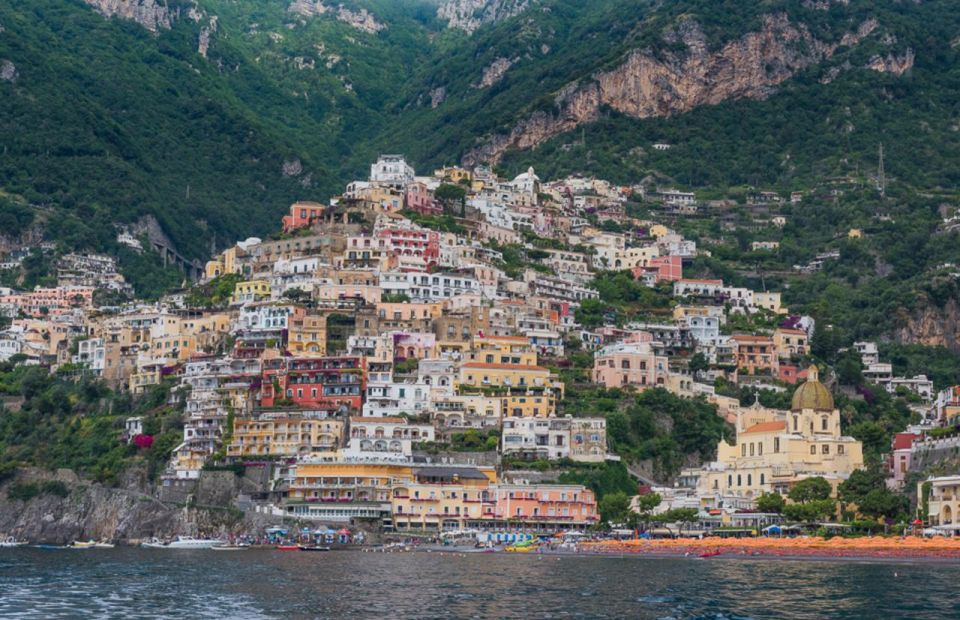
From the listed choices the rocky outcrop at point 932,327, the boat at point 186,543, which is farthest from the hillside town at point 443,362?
the rocky outcrop at point 932,327

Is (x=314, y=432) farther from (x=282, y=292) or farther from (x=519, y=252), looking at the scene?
(x=519, y=252)

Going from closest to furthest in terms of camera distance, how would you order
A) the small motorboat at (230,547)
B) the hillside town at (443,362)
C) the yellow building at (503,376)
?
the small motorboat at (230,547)
the hillside town at (443,362)
the yellow building at (503,376)

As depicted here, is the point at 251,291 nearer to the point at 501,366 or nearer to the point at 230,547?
the point at 501,366

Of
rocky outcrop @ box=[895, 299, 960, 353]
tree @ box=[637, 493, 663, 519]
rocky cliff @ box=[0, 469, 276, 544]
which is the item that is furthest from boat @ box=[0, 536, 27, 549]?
rocky outcrop @ box=[895, 299, 960, 353]

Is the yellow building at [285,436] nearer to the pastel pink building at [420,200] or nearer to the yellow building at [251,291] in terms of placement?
the yellow building at [251,291]

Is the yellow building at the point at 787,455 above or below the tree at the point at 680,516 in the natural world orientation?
above
